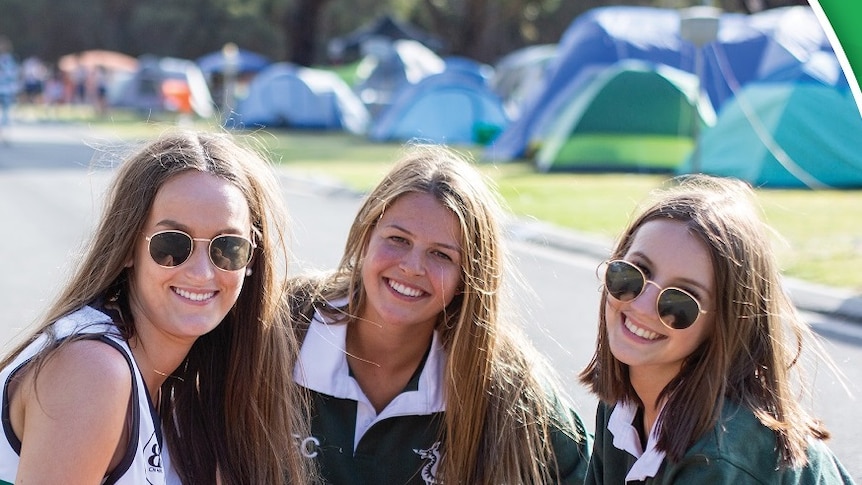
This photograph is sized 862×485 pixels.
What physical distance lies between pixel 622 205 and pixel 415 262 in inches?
368

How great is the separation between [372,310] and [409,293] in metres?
0.17

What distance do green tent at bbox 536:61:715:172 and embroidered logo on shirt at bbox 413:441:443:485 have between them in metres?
12.9

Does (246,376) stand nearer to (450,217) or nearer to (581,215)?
(450,217)

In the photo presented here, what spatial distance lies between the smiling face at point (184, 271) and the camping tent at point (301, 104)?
25.8m

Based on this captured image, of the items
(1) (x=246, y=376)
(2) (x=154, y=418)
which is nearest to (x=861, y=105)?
(1) (x=246, y=376)

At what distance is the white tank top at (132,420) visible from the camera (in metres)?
2.35

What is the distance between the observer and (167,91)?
115ft

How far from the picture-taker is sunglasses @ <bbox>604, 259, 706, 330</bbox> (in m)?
2.60

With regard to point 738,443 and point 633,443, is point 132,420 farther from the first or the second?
point 738,443

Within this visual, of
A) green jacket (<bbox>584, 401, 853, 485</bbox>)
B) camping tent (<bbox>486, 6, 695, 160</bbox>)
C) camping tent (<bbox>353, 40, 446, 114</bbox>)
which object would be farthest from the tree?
green jacket (<bbox>584, 401, 853, 485</bbox>)

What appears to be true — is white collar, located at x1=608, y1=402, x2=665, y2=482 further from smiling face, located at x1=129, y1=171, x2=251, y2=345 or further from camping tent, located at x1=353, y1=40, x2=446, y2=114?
camping tent, located at x1=353, y1=40, x2=446, y2=114

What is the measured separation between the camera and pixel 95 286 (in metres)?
2.55

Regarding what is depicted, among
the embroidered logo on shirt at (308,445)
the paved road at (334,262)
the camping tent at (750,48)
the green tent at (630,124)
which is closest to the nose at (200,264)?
the paved road at (334,262)

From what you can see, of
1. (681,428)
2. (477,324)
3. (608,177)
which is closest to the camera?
(681,428)
